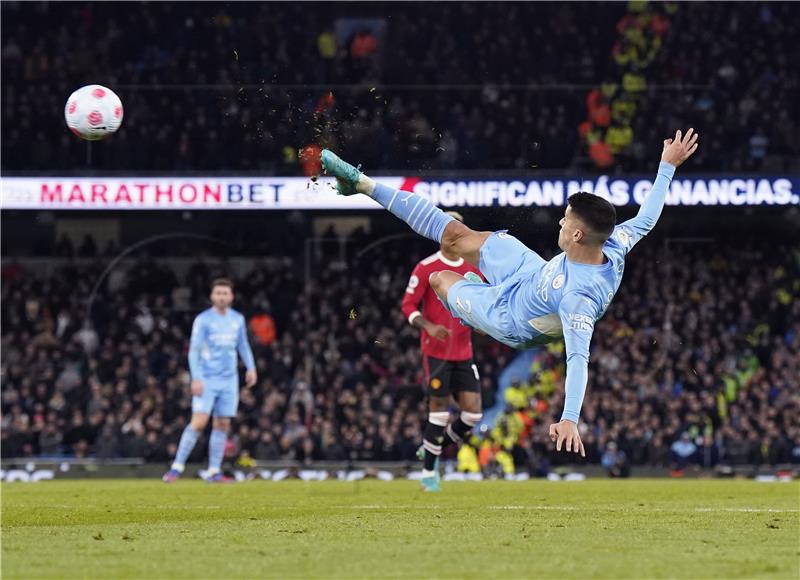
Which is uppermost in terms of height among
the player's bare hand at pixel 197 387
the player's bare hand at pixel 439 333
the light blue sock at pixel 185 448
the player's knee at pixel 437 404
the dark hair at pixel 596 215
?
the dark hair at pixel 596 215

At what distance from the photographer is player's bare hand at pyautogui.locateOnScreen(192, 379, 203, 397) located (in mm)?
17266

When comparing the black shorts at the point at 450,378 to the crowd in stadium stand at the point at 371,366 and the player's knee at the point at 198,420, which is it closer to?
the player's knee at the point at 198,420

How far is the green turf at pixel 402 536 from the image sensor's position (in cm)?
689

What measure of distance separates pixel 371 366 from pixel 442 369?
40.7 ft

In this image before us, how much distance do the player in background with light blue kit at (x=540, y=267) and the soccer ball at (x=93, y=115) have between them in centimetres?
337

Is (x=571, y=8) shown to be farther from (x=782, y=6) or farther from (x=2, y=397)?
(x=2, y=397)

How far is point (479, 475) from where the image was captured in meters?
23.4

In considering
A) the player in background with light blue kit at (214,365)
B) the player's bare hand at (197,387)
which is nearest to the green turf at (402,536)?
the player's bare hand at (197,387)

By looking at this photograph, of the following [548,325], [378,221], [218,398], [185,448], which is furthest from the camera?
[378,221]

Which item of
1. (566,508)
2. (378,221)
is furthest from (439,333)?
(378,221)

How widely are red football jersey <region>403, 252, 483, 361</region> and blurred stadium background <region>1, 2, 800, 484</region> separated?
8430 millimetres

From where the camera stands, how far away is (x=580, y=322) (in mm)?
9156

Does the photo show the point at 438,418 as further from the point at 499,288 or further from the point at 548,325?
the point at 548,325

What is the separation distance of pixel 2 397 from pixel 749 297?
15404 millimetres
